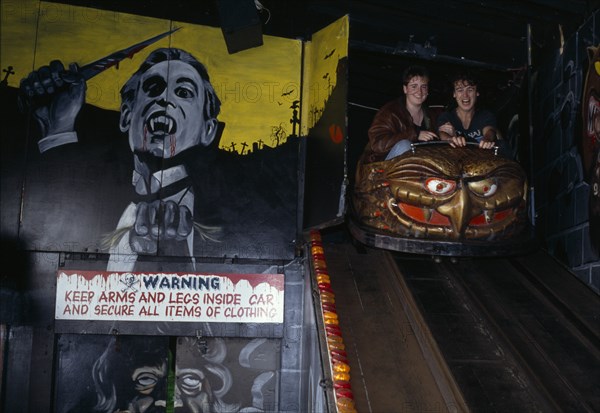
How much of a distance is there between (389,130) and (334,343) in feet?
8.17

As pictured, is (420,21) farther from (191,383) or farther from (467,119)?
(191,383)

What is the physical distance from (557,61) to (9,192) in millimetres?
5484

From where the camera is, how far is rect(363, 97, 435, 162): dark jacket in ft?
18.3

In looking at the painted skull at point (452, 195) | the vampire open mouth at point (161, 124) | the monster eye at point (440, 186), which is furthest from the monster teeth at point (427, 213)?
the vampire open mouth at point (161, 124)

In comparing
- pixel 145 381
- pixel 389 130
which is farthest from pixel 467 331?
pixel 145 381

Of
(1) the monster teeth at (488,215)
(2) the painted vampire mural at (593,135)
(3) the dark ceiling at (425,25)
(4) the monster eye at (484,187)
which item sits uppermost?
(3) the dark ceiling at (425,25)

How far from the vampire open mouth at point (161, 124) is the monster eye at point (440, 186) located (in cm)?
276

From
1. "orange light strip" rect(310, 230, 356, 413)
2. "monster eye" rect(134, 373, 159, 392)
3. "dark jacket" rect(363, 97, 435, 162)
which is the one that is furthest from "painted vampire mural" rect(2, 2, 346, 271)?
"orange light strip" rect(310, 230, 356, 413)

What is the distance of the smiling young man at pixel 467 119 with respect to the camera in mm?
5723

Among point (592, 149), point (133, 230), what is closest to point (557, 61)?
point (592, 149)

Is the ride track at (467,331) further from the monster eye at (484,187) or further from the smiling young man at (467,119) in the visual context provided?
the smiling young man at (467,119)

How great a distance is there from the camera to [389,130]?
575 cm

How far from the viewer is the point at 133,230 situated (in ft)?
19.5

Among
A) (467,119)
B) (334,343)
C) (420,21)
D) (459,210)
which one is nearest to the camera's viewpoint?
(334,343)
